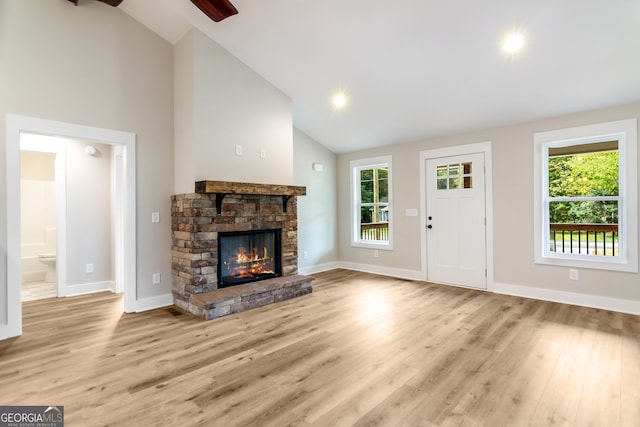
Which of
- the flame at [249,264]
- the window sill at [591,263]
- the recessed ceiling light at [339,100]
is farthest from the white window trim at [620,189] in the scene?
the flame at [249,264]

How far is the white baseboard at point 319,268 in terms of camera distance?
5.78 meters

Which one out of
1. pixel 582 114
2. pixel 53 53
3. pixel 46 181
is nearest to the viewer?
pixel 53 53

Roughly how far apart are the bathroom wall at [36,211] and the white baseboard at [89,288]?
1484mm

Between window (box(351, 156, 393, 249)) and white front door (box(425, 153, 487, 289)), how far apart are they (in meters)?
0.89

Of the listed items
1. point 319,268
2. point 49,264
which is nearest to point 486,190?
point 319,268

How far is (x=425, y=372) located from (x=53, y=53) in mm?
4524

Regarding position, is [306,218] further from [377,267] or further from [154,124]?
[154,124]

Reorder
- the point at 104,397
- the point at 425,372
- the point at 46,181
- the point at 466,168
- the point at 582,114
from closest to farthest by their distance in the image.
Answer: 1. the point at 104,397
2. the point at 425,372
3. the point at 582,114
4. the point at 466,168
5. the point at 46,181

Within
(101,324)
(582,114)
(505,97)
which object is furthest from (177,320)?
(582,114)

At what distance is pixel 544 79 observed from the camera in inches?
135

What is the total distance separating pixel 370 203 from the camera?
6121mm

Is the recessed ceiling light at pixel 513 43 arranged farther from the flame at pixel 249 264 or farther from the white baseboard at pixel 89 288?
the white baseboard at pixel 89 288

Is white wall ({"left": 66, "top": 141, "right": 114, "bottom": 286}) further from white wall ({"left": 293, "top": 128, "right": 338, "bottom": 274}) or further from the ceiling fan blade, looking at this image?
white wall ({"left": 293, "top": 128, "right": 338, "bottom": 274})

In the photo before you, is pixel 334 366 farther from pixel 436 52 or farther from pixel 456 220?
pixel 456 220
